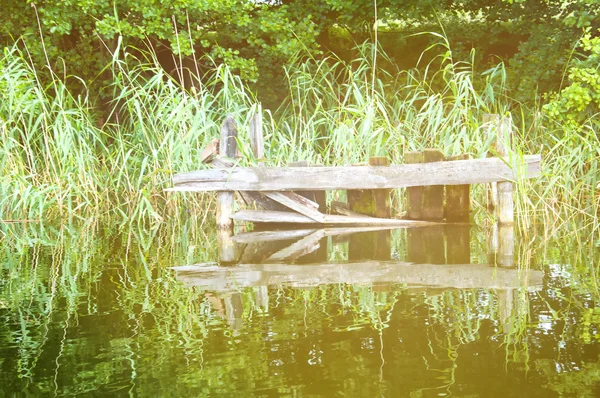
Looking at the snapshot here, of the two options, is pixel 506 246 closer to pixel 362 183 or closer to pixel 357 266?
pixel 357 266

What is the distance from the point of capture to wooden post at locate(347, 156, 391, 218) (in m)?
A: 8.01

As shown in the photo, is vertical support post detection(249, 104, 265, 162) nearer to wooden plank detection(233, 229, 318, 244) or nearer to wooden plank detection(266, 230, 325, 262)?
wooden plank detection(233, 229, 318, 244)

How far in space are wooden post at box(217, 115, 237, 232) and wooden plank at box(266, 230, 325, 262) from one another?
82 cm

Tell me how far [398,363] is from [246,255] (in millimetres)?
3216

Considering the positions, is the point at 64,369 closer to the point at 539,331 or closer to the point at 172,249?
the point at 539,331

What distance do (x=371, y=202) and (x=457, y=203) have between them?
830 mm

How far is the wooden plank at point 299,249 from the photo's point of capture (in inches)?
233

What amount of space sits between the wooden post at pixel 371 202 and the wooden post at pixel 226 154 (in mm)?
1267

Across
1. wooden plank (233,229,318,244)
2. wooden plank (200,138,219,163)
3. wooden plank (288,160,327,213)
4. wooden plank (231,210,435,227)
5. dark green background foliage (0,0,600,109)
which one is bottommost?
wooden plank (233,229,318,244)

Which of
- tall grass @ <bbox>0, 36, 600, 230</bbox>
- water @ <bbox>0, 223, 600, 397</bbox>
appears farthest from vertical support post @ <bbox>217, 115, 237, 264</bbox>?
water @ <bbox>0, 223, 600, 397</bbox>

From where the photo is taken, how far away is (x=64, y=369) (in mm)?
3098

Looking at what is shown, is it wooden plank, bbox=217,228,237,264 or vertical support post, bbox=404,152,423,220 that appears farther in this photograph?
vertical support post, bbox=404,152,423,220

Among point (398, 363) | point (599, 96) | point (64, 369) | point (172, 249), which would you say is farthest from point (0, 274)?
point (599, 96)

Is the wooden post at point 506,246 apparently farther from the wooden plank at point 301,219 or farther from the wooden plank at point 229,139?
the wooden plank at point 229,139
